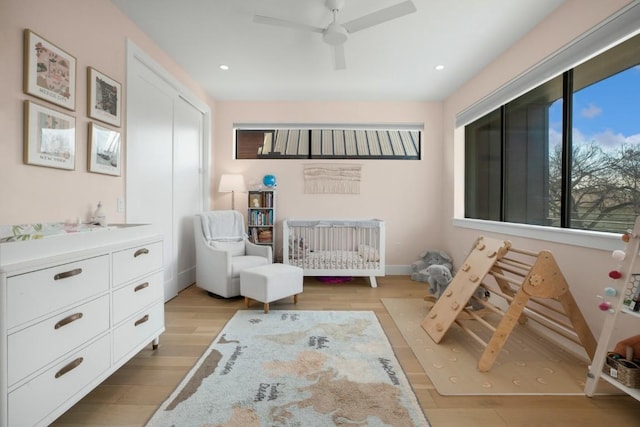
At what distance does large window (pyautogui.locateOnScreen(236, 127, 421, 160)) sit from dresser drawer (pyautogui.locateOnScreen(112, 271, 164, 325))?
2.59m

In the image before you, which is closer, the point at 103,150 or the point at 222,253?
the point at 103,150

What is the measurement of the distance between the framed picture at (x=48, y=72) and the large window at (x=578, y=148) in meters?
3.43

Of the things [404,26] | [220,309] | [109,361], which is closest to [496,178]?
[404,26]

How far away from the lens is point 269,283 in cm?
256

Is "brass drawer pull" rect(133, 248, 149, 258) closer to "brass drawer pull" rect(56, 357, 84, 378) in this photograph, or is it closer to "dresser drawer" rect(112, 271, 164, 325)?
"dresser drawer" rect(112, 271, 164, 325)

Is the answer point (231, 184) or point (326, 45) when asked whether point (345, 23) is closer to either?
point (326, 45)

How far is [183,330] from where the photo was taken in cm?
221

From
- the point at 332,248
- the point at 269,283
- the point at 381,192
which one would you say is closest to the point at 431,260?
the point at 381,192

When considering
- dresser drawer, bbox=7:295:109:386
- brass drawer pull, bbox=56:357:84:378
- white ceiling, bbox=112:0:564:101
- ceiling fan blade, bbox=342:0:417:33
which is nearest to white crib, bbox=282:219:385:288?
white ceiling, bbox=112:0:564:101

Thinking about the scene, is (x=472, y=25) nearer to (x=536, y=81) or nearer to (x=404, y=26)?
(x=404, y=26)

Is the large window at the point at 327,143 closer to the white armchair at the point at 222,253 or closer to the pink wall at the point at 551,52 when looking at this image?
the pink wall at the point at 551,52

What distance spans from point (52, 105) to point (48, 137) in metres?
Result: 0.20

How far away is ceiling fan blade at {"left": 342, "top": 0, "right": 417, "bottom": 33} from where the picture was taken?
1802 millimetres

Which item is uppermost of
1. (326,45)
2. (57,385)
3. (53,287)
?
(326,45)
